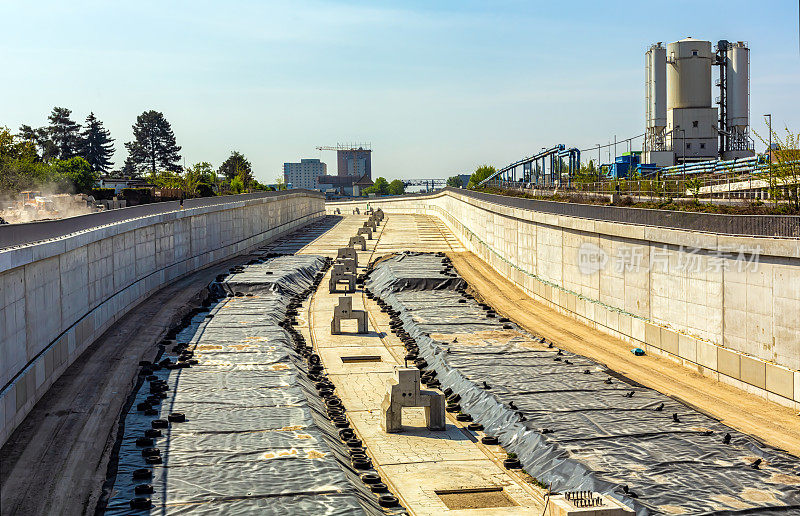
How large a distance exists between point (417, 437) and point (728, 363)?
38.2ft

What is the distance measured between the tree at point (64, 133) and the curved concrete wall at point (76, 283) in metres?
108

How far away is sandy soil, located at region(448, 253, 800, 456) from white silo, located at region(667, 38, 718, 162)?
208 ft

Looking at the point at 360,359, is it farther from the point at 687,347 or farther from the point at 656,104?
the point at 656,104

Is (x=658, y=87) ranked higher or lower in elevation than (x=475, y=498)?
higher

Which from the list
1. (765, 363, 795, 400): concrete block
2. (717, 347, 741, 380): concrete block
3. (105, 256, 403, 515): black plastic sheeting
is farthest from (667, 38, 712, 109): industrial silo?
(765, 363, 795, 400): concrete block

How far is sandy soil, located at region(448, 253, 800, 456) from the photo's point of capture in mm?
22812

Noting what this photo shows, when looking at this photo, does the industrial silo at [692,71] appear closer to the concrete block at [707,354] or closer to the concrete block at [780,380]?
the concrete block at [707,354]

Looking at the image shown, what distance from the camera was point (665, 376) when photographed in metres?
29.4

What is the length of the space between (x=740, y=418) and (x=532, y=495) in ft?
27.5

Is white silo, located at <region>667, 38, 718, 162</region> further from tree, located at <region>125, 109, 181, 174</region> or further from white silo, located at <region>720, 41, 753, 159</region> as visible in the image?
tree, located at <region>125, 109, 181, 174</region>

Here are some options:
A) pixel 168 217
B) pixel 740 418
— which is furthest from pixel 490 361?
pixel 168 217

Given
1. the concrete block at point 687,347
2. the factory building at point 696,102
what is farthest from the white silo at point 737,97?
the concrete block at point 687,347

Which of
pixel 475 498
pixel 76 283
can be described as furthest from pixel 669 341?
pixel 76 283

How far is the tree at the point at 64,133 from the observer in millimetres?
157625
